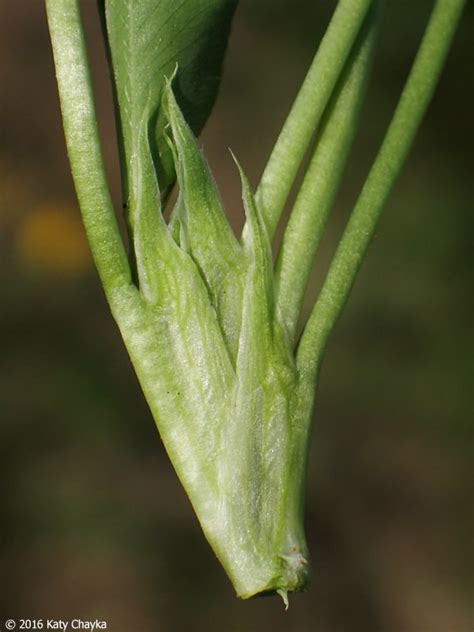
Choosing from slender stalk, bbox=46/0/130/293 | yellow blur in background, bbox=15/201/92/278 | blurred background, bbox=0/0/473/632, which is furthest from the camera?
yellow blur in background, bbox=15/201/92/278

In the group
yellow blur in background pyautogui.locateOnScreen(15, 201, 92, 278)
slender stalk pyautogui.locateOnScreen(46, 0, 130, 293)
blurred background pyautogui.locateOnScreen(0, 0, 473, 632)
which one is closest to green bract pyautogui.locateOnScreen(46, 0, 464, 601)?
slender stalk pyautogui.locateOnScreen(46, 0, 130, 293)

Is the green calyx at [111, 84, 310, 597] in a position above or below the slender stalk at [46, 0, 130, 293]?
below

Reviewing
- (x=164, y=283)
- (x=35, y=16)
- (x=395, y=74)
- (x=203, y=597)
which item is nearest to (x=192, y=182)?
(x=164, y=283)

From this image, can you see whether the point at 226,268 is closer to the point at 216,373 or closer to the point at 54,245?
the point at 216,373

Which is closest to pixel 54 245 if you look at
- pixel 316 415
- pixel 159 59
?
pixel 316 415

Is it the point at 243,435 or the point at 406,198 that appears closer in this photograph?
the point at 243,435

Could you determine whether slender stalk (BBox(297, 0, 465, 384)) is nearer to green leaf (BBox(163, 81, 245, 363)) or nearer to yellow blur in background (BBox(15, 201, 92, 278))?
green leaf (BBox(163, 81, 245, 363))

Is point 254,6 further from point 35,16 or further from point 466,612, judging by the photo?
point 466,612
